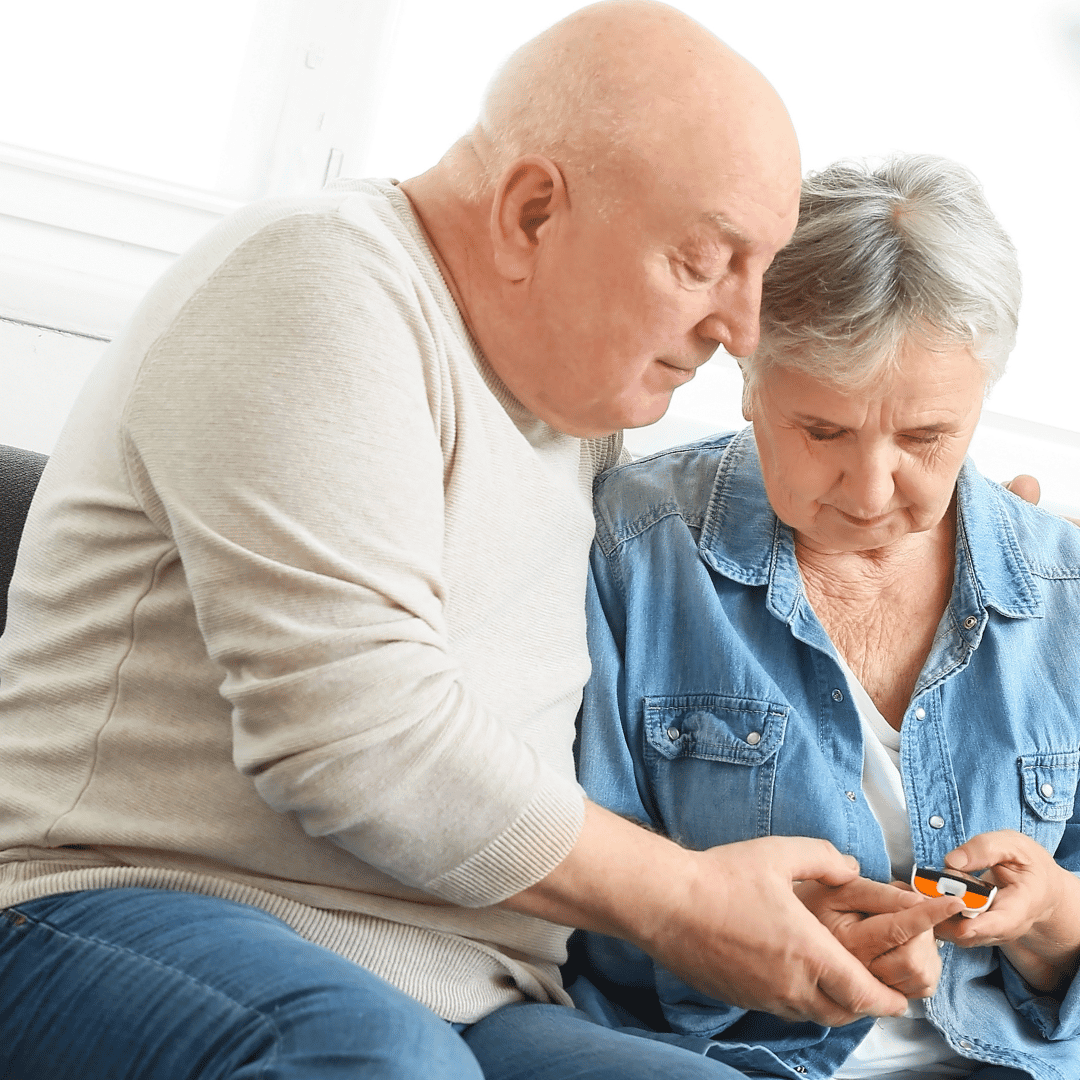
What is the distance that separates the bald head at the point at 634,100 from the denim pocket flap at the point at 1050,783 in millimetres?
704

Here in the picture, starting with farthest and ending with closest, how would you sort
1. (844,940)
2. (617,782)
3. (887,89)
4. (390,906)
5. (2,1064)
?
(887,89), (617,782), (844,940), (390,906), (2,1064)

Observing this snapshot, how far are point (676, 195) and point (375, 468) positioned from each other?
0.37 m

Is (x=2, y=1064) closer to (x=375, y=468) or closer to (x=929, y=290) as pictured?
(x=375, y=468)

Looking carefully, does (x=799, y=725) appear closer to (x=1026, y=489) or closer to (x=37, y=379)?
(x=1026, y=489)

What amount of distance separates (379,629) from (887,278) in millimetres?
652

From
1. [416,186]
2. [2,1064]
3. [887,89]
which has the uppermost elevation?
[887,89]

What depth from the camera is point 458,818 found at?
3.17 ft

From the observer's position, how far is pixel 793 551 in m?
1.41

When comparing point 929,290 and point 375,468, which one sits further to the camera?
point 929,290

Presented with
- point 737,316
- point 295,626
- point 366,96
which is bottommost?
point 295,626

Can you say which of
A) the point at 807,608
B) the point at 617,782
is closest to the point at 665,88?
the point at 807,608

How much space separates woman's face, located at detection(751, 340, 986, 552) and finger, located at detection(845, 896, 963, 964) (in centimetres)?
41

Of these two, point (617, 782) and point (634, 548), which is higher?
point (634, 548)

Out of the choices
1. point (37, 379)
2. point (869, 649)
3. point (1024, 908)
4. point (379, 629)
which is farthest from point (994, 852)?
point (37, 379)
